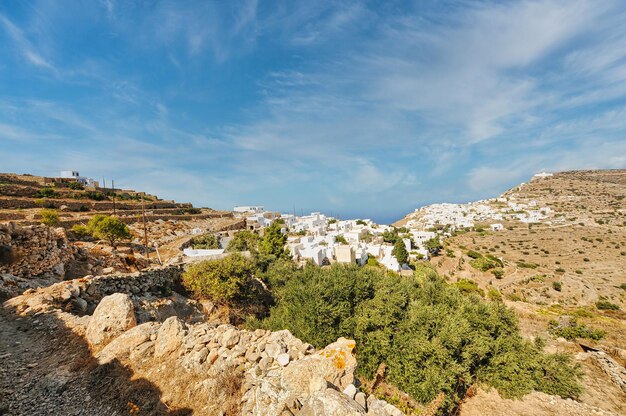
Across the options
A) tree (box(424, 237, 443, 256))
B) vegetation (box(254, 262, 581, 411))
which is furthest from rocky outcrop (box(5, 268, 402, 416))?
tree (box(424, 237, 443, 256))

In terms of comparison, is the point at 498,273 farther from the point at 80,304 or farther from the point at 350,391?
the point at 80,304

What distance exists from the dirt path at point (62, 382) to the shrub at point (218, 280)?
7.18 meters

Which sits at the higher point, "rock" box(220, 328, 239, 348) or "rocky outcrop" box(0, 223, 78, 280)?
"rocky outcrop" box(0, 223, 78, 280)

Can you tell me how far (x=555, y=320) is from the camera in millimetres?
21562

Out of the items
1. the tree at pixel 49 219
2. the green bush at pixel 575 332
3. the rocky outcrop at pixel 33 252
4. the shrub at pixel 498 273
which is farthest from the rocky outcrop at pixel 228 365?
the shrub at pixel 498 273

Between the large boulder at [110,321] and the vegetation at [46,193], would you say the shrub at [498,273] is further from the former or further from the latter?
the vegetation at [46,193]

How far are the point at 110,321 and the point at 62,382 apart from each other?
1.52 metres

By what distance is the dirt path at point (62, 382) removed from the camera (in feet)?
15.7

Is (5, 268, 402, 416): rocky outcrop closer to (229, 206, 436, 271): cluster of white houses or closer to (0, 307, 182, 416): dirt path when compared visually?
(0, 307, 182, 416): dirt path

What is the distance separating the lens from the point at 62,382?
5.40 m

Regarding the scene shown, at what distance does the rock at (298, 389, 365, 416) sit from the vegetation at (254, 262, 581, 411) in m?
5.70

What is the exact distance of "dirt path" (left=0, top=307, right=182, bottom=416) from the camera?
4.79m

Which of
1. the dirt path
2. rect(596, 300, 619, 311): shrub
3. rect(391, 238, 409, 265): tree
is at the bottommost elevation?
rect(596, 300, 619, 311): shrub

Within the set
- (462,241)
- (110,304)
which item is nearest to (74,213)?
(110,304)
